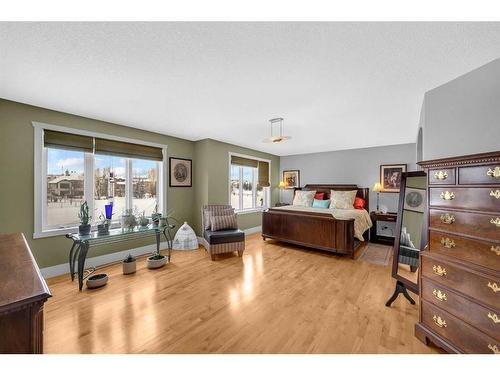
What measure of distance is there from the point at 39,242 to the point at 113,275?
1015mm

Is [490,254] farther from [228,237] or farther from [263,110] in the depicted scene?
[228,237]

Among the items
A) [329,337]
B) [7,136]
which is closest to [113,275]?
[7,136]

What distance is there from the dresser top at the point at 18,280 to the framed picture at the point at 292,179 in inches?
A: 226

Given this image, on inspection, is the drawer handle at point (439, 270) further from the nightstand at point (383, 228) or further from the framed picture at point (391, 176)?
the framed picture at point (391, 176)

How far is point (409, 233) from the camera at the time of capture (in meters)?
2.21

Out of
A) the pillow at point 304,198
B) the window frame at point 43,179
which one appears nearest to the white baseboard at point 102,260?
the window frame at point 43,179

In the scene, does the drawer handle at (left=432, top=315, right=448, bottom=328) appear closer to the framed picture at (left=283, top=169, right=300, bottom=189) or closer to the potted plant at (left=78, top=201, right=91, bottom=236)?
the potted plant at (left=78, top=201, right=91, bottom=236)

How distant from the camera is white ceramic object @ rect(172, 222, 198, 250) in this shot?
408 cm

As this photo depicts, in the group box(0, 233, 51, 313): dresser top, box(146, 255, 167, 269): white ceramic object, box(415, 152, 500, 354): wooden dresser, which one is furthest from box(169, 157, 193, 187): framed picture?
box(415, 152, 500, 354): wooden dresser

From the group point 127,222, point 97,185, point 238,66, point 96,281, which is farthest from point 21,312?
point 97,185

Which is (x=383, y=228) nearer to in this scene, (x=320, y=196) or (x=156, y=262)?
(x=320, y=196)

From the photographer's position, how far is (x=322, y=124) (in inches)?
133

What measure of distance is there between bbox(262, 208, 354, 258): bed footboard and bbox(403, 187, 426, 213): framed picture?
1504 millimetres

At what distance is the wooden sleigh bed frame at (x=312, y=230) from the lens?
368 cm
